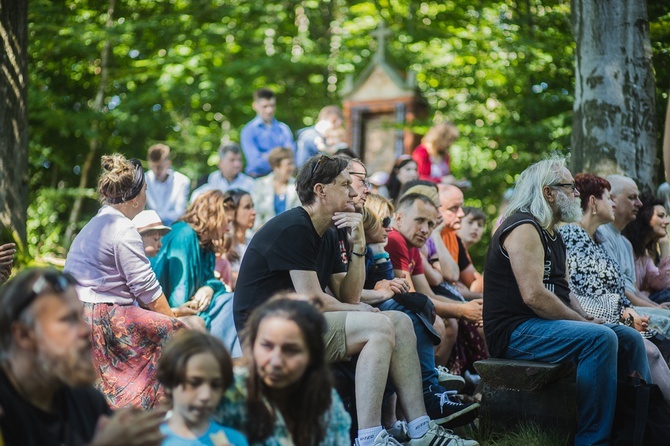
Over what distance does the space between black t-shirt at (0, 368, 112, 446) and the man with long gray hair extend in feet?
9.78

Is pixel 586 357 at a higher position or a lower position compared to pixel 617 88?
lower

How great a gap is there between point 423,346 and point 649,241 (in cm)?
315

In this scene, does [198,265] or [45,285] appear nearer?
[45,285]

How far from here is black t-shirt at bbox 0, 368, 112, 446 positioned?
246cm

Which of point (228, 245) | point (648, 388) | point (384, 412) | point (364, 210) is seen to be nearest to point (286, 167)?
point (228, 245)

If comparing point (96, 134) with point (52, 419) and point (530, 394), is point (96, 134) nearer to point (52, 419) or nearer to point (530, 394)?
point (530, 394)

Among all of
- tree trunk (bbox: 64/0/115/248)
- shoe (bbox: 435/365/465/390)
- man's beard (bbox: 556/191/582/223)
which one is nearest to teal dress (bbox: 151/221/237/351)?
shoe (bbox: 435/365/465/390)

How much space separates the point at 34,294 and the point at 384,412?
2911mm

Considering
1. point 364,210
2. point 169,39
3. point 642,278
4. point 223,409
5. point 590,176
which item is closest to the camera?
point 223,409

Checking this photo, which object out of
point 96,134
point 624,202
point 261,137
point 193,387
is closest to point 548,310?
point 624,202

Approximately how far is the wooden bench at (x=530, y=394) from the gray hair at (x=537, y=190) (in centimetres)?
93

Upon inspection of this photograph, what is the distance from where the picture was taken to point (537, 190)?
529 centimetres

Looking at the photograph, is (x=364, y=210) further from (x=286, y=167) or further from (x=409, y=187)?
(x=286, y=167)

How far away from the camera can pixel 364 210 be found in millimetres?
5527
